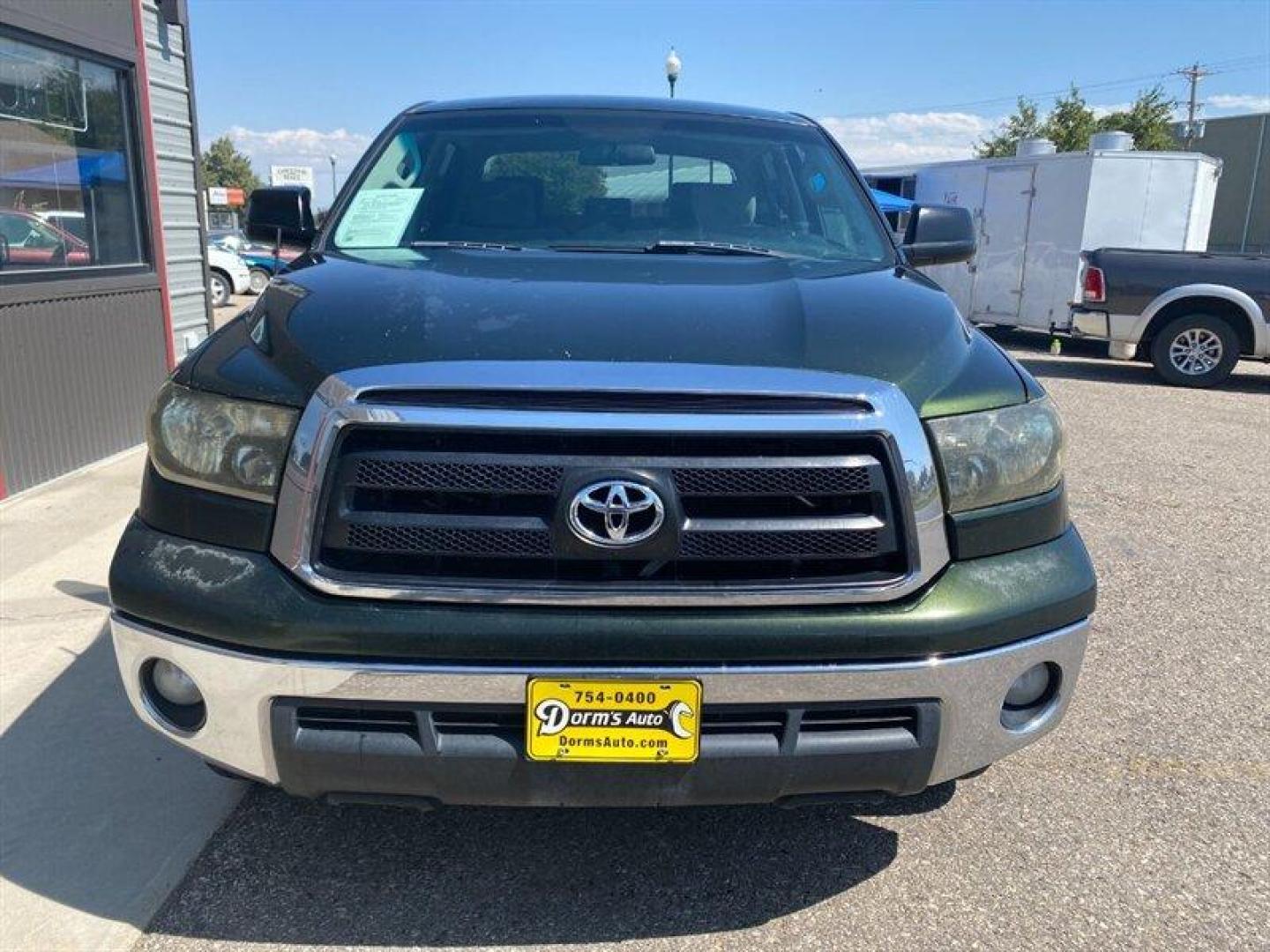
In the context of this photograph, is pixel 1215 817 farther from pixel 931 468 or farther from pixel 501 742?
pixel 501 742

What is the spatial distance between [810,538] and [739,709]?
1.21 ft

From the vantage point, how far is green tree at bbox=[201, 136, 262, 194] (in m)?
92.4

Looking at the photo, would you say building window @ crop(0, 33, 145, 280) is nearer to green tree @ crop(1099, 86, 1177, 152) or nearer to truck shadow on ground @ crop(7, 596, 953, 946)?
truck shadow on ground @ crop(7, 596, 953, 946)

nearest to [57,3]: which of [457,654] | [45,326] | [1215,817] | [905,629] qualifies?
[45,326]

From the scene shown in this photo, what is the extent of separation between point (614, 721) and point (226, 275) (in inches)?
803

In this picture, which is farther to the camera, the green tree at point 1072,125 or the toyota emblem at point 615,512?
the green tree at point 1072,125

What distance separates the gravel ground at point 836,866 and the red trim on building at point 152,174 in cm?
551

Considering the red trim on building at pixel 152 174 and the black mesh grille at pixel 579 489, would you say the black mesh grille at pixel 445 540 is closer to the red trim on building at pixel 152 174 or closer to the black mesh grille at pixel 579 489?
the black mesh grille at pixel 579 489

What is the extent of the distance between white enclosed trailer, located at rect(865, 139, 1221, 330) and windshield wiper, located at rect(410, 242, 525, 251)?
11.5 m

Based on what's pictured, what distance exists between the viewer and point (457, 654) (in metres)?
2.02

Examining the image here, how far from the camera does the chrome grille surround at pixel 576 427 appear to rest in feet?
6.64

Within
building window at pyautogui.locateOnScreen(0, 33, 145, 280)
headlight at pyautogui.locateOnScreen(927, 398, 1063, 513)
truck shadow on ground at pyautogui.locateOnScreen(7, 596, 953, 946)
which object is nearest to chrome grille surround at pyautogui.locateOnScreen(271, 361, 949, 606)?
headlight at pyautogui.locateOnScreen(927, 398, 1063, 513)

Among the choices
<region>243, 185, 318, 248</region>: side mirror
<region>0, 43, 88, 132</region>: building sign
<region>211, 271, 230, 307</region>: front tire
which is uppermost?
<region>0, 43, 88, 132</region>: building sign

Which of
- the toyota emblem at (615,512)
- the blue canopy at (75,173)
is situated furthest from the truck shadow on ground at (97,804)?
the blue canopy at (75,173)
